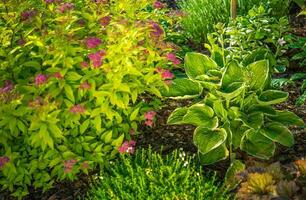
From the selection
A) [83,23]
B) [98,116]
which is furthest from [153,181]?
[83,23]

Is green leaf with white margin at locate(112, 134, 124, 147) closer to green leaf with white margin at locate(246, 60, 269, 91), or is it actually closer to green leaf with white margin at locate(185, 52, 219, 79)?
green leaf with white margin at locate(185, 52, 219, 79)

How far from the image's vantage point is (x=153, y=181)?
3889 millimetres

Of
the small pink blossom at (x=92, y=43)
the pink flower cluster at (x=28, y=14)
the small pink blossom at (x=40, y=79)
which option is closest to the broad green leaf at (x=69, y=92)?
the small pink blossom at (x=40, y=79)

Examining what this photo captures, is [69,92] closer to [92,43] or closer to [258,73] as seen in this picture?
[92,43]

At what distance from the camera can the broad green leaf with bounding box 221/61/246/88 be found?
4219 mm

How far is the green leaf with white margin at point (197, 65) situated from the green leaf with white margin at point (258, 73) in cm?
35

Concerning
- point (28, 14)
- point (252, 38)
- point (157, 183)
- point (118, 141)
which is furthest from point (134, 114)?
point (252, 38)

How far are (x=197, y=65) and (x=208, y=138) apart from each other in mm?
682

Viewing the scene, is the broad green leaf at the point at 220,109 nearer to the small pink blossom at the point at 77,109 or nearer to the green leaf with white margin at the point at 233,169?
the green leaf with white margin at the point at 233,169

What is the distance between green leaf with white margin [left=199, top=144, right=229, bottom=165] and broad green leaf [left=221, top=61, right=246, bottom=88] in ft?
1.60

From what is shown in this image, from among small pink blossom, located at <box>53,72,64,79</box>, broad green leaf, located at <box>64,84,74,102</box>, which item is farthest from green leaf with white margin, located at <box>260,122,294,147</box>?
small pink blossom, located at <box>53,72,64,79</box>

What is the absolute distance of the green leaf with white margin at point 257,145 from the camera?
4.14 metres

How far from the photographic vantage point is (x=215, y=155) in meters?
4.21

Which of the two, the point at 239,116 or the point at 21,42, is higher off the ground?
the point at 21,42
